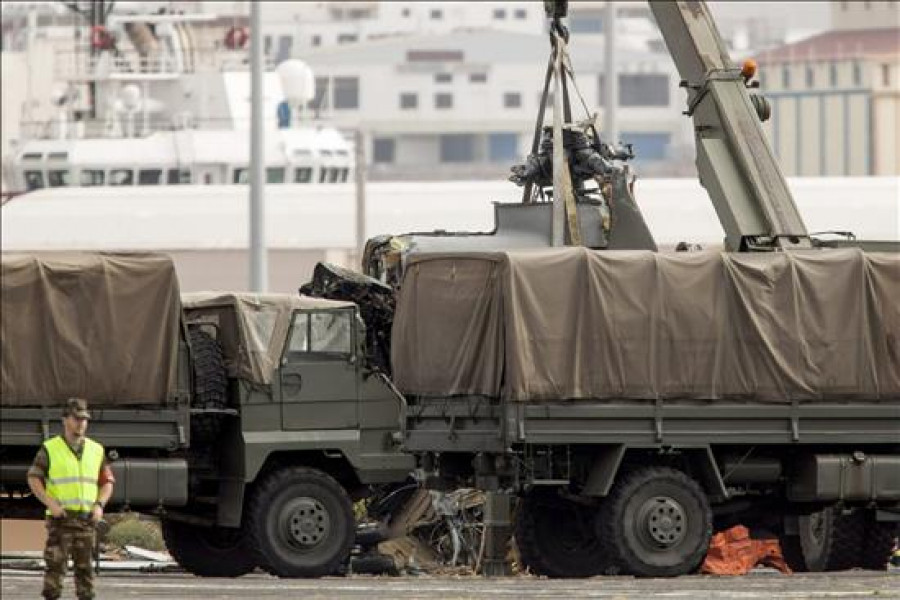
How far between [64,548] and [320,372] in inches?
320

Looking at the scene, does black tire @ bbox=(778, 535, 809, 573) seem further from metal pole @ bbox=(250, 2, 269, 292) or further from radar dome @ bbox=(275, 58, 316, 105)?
radar dome @ bbox=(275, 58, 316, 105)

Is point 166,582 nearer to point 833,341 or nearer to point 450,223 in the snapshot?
point 833,341

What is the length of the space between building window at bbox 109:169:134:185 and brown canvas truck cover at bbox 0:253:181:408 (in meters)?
70.1

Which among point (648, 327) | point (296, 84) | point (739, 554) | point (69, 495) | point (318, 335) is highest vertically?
point (296, 84)

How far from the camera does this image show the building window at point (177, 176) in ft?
338

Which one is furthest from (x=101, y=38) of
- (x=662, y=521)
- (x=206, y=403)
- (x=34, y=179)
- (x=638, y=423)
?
(x=662, y=521)

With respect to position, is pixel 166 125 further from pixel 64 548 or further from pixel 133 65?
pixel 64 548

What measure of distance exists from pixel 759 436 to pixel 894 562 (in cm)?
497

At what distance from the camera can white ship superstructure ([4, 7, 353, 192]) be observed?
335 ft

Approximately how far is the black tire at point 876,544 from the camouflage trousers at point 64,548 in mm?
10498

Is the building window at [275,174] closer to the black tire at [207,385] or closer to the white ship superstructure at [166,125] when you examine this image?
the white ship superstructure at [166,125]

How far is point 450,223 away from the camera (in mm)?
85312

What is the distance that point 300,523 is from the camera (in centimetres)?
3297

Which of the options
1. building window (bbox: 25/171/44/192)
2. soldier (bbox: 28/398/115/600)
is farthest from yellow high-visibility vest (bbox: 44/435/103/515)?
building window (bbox: 25/171/44/192)
